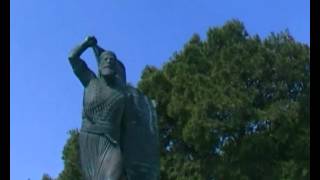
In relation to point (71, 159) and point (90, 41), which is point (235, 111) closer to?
point (71, 159)

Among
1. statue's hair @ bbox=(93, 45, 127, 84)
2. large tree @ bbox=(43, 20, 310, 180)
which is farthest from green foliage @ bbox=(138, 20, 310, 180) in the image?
statue's hair @ bbox=(93, 45, 127, 84)

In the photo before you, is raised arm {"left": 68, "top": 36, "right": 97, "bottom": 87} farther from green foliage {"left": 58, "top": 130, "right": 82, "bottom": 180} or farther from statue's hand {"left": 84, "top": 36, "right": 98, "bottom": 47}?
green foliage {"left": 58, "top": 130, "right": 82, "bottom": 180}

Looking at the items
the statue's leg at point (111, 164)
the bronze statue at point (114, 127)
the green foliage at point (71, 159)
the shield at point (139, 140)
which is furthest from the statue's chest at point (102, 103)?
the green foliage at point (71, 159)

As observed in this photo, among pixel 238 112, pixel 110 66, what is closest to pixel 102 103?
pixel 110 66

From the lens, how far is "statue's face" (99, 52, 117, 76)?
10656mm

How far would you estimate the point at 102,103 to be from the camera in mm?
10484

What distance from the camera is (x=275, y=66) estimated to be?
26125 millimetres

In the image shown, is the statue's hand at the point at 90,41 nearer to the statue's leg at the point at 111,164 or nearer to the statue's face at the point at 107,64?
the statue's face at the point at 107,64

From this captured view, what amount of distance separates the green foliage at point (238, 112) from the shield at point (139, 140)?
14.6m
